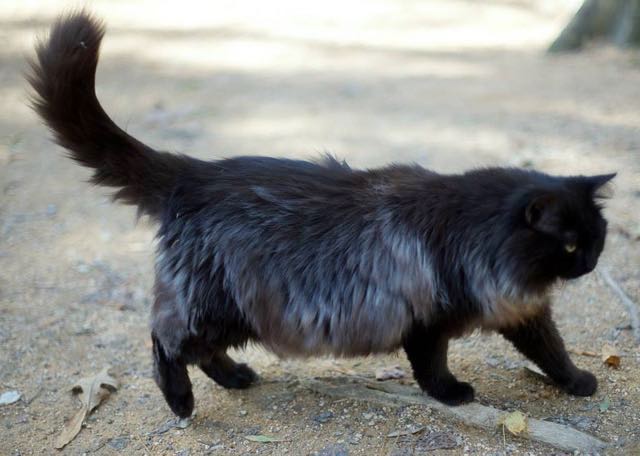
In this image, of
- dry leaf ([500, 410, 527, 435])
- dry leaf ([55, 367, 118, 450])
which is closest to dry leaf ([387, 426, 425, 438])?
dry leaf ([500, 410, 527, 435])

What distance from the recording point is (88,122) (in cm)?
313

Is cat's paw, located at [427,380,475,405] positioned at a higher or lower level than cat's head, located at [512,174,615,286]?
lower

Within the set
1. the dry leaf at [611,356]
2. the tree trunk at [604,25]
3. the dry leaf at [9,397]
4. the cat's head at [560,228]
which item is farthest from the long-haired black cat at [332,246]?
the tree trunk at [604,25]

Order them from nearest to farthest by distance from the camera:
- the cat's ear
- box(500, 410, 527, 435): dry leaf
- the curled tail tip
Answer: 1. the cat's ear
2. box(500, 410, 527, 435): dry leaf
3. the curled tail tip

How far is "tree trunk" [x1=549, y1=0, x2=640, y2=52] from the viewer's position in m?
8.11

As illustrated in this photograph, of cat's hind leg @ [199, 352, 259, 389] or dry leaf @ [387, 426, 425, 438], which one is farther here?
cat's hind leg @ [199, 352, 259, 389]

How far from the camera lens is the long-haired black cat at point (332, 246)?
9.21 feet

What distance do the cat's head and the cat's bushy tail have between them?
149 cm

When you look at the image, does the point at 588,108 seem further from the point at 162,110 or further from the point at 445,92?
the point at 162,110

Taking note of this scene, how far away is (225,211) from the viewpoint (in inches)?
121

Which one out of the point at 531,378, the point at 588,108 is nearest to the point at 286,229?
the point at 531,378

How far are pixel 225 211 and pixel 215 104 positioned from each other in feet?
15.4

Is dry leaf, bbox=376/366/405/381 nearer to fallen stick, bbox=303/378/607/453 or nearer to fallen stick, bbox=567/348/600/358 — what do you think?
fallen stick, bbox=303/378/607/453

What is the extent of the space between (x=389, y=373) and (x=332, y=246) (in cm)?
101
